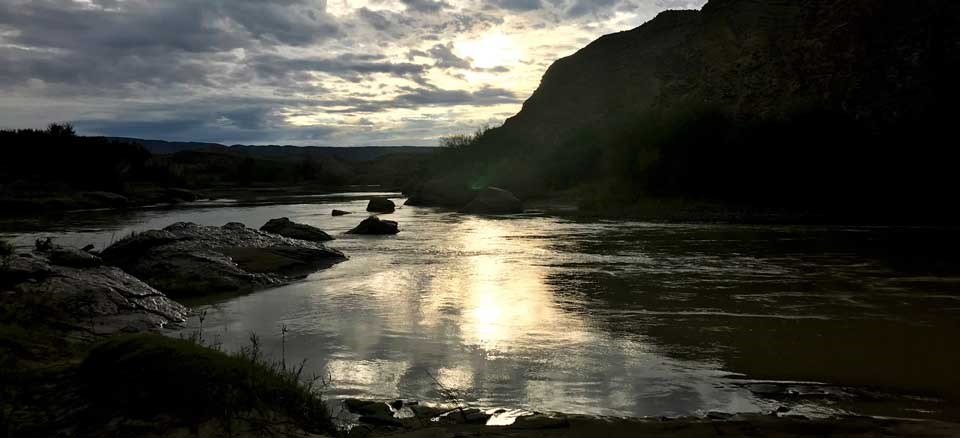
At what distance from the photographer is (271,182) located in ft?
308

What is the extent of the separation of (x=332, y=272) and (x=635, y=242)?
10211mm

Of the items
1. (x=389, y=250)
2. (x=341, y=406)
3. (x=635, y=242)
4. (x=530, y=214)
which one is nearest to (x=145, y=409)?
(x=341, y=406)

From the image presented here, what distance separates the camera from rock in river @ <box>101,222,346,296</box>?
13109mm

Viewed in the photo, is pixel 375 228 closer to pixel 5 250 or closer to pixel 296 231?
pixel 296 231

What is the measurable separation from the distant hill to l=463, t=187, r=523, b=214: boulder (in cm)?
560

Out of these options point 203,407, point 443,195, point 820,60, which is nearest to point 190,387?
point 203,407

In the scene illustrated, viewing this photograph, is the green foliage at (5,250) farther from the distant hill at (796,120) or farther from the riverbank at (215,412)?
the distant hill at (796,120)

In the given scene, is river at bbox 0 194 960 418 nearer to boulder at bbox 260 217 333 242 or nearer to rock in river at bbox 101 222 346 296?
rock in river at bbox 101 222 346 296

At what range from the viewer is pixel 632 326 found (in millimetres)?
9719

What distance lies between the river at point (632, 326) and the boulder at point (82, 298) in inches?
33.0

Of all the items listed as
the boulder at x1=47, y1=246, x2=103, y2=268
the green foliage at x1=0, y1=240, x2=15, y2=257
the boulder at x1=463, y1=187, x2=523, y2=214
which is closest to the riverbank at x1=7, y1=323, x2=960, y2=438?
the green foliage at x1=0, y1=240, x2=15, y2=257

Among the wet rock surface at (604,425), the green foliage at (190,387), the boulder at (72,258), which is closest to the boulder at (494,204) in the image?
the boulder at (72,258)

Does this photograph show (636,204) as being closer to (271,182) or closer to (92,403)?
(92,403)

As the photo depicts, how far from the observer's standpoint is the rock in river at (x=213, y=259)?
1311 cm
